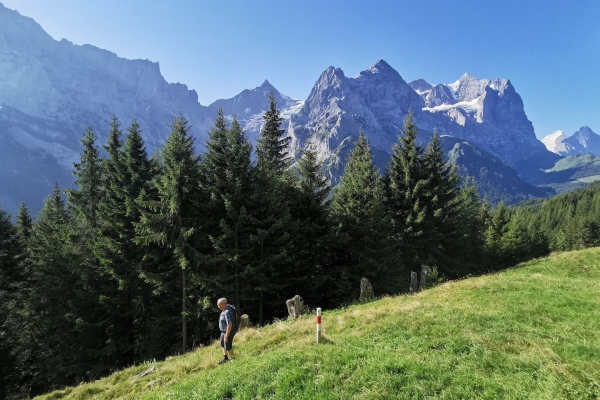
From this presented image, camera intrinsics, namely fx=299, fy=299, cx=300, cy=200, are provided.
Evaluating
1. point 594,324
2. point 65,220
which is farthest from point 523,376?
point 65,220

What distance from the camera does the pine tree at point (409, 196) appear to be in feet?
107

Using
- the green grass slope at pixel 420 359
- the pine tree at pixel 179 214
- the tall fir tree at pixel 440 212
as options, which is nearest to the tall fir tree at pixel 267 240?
the pine tree at pixel 179 214

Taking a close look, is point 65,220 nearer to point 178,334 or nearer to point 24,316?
point 24,316

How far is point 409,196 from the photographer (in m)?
32.7

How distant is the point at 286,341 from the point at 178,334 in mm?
16644

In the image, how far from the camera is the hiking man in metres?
10.5

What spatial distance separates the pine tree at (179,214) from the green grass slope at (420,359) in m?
8.19

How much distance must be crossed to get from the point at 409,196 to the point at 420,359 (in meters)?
26.9

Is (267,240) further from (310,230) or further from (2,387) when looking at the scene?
(2,387)

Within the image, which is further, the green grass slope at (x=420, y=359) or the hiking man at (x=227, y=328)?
the hiking man at (x=227, y=328)

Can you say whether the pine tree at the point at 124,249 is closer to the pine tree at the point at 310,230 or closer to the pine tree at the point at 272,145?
the pine tree at the point at 272,145

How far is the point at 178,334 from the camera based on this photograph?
2427cm

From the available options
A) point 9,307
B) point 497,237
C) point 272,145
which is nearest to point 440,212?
point 272,145

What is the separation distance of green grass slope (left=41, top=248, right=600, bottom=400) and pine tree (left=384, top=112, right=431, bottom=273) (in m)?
18.3
